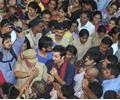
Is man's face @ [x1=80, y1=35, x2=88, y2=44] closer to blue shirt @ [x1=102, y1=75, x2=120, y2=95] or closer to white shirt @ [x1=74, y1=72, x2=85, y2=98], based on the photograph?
white shirt @ [x1=74, y1=72, x2=85, y2=98]

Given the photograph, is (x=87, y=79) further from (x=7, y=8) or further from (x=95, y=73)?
(x=7, y=8)

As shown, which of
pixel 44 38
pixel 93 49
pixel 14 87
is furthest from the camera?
pixel 93 49

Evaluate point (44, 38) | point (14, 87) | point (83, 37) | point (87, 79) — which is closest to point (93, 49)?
point (83, 37)

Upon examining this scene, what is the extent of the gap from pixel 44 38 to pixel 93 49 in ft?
3.25

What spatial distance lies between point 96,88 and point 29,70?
1.07 metres

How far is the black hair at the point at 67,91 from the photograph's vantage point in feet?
21.5

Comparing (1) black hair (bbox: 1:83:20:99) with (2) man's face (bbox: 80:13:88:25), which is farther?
(2) man's face (bbox: 80:13:88:25)

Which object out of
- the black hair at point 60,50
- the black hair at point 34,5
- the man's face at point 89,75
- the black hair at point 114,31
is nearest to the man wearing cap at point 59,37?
the black hair at point 60,50

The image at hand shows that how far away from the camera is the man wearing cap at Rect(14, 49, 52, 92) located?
23.1ft

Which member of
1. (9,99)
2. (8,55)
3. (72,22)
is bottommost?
(9,99)

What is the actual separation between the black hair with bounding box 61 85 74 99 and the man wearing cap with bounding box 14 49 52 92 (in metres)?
0.35

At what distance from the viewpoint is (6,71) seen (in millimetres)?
7301

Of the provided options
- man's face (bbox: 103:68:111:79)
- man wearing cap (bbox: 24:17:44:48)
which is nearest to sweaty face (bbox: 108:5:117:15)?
man wearing cap (bbox: 24:17:44:48)

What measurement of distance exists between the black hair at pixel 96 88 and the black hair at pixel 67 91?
0.84 ft
